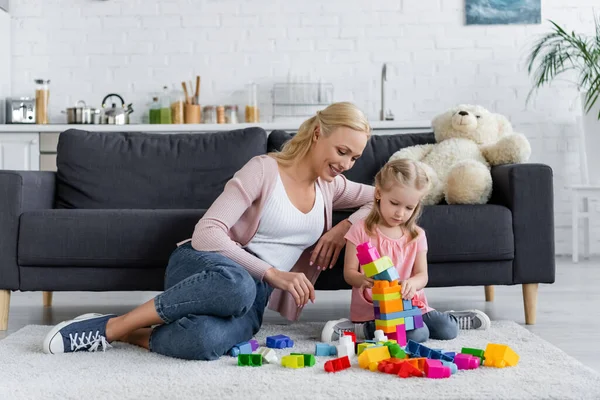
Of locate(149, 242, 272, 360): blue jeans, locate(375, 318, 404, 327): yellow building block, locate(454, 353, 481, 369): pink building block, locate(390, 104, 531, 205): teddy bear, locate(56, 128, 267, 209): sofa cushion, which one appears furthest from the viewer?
locate(56, 128, 267, 209): sofa cushion

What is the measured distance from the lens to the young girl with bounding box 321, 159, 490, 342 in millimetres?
2369

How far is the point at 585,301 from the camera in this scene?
3375 mm

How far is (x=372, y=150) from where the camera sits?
131 inches

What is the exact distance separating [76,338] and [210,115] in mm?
3136

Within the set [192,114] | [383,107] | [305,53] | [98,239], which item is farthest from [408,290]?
[305,53]

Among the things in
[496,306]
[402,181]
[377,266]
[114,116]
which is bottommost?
[496,306]

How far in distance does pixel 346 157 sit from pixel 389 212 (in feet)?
0.76

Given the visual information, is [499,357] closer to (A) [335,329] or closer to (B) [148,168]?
(A) [335,329]

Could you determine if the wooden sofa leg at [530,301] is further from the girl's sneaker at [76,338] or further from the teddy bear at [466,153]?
the girl's sneaker at [76,338]

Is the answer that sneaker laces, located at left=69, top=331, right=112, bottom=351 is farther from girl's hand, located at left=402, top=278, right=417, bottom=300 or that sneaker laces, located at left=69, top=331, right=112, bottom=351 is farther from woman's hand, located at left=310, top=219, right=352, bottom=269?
girl's hand, located at left=402, top=278, right=417, bottom=300

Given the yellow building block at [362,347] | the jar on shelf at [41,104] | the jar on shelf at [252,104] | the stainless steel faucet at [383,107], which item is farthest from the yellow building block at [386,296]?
the jar on shelf at [41,104]

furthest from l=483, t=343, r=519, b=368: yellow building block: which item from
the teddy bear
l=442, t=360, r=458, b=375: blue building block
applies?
the teddy bear

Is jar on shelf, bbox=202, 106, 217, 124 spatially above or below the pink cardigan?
above

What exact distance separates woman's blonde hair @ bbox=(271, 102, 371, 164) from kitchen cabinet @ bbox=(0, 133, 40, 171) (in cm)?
281
